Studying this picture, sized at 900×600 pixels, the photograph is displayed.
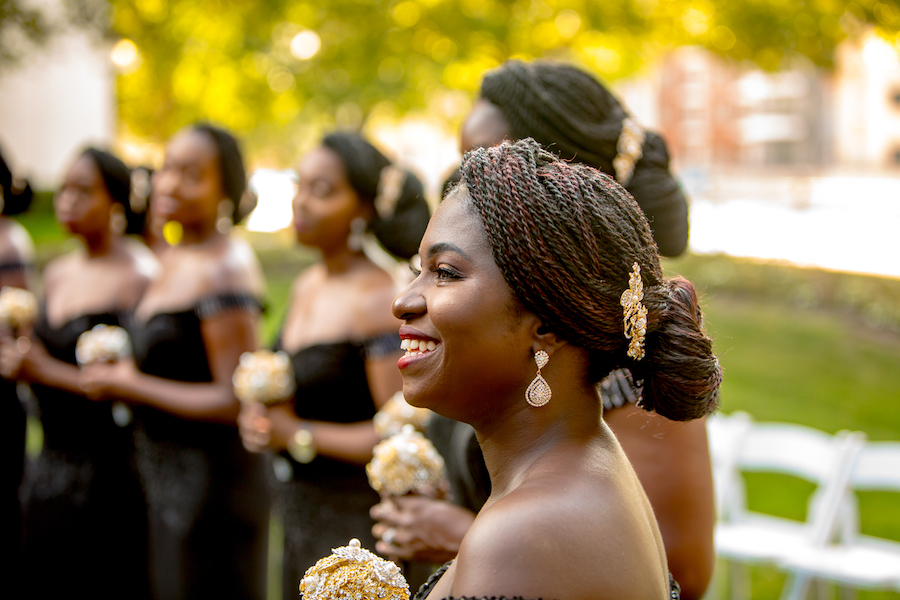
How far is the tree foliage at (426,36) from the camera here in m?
9.08

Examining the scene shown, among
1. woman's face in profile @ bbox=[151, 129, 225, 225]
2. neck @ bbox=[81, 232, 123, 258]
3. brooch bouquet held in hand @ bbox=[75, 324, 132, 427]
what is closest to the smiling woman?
woman's face in profile @ bbox=[151, 129, 225, 225]

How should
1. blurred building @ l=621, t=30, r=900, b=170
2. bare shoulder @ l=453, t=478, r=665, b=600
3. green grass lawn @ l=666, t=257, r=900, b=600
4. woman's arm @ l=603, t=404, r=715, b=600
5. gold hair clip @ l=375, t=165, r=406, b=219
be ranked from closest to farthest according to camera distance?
bare shoulder @ l=453, t=478, r=665, b=600
woman's arm @ l=603, t=404, r=715, b=600
gold hair clip @ l=375, t=165, r=406, b=219
green grass lawn @ l=666, t=257, r=900, b=600
blurred building @ l=621, t=30, r=900, b=170

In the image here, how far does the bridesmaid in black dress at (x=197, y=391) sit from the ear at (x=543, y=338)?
306 centimetres

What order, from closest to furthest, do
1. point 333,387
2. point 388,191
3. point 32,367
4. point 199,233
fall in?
point 333,387
point 388,191
point 199,233
point 32,367

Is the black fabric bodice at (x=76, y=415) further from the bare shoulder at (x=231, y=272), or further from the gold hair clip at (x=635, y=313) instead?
the gold hair clip at (x=635, y=313)

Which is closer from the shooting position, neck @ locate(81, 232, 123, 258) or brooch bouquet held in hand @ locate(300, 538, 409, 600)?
brooch bouquet held in hand @ locate(300, 538, 409, 600)

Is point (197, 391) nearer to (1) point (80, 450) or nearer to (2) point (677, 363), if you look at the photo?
(1) point (80, 450)

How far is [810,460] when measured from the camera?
5.33m

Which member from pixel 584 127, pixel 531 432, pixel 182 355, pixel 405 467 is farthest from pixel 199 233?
pixel 531 432

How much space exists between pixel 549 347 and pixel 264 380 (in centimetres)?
240

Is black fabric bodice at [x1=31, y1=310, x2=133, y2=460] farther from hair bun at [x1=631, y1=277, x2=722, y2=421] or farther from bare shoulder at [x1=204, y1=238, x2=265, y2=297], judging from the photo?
hair bun at [x1=631, y1=277, x2=722, y2=421]

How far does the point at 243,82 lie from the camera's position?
Answer: 1539 centimetres

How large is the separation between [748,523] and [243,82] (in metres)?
12.5

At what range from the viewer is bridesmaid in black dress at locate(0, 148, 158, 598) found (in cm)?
501
